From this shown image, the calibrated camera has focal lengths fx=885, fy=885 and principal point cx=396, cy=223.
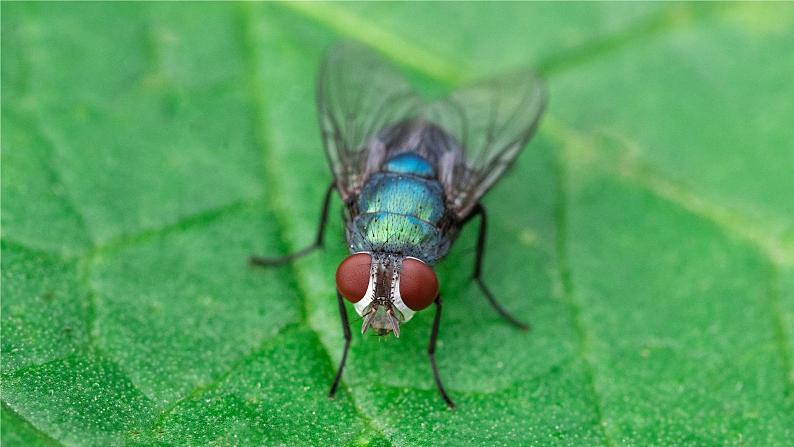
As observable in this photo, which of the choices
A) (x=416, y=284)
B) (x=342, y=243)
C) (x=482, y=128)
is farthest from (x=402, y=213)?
(x=482, y=128)

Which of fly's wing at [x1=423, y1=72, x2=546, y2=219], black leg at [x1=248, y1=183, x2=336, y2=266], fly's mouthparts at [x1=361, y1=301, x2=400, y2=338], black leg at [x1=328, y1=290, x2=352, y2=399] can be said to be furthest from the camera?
A: fly's wing at [x1=423, y1=72, x2=546, y2=219]

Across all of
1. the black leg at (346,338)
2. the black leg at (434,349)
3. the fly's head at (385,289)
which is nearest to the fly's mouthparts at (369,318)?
the fly's head at (385,289)

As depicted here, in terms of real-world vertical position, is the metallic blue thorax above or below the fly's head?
above

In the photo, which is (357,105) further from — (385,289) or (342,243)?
(385,289)

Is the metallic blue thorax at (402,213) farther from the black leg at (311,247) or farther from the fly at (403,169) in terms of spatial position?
the black leg at (311,247)

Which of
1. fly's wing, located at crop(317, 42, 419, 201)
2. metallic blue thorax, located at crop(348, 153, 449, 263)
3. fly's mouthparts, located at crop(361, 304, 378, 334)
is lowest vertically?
fly's mouthparts, located at crop(361, 304, 378, 334)

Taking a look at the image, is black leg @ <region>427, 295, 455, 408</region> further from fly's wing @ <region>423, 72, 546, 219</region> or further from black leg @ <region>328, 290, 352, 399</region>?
fly's wing @ <region>423, 72, 546, 219</region>

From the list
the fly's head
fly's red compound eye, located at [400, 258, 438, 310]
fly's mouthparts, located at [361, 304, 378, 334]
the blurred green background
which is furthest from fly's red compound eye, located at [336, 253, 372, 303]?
the blurred green background
